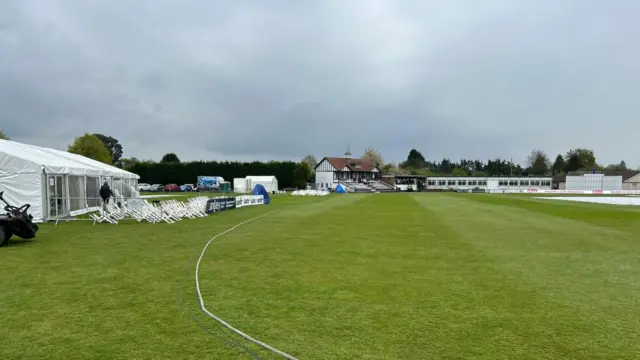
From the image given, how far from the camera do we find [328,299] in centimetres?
637

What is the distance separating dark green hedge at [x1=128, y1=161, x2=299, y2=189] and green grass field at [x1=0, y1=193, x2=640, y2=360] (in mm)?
68575

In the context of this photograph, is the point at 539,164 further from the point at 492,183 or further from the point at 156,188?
the point at 156,188

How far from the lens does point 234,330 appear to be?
5.01m

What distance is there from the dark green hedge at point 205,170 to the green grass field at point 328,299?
6857 centimetres

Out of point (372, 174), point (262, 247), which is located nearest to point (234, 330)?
point (262, 247)

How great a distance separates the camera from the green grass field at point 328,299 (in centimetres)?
459

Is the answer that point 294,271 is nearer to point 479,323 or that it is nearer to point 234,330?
point 234,330

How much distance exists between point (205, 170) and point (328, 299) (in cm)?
7857

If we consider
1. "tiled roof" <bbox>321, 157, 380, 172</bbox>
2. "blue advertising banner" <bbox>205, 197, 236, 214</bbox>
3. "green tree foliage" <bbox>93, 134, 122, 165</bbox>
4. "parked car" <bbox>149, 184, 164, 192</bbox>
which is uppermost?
"green tree foliage" <bbox>93, 134, 122, 165</bbox>

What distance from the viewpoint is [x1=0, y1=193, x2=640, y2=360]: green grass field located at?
459 cm

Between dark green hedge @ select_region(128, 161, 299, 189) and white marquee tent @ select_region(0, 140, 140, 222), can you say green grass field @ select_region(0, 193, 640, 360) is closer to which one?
white marquee tent @ select_region(0, 140, 140, 222)

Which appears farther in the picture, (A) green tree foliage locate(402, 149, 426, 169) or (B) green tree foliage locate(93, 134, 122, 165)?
(A) green tree foliage locate(402, 149, 426, 169)

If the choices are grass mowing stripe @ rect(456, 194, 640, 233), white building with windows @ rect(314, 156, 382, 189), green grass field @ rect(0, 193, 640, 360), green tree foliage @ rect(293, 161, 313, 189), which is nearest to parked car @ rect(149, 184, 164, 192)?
green tree foliage @ rect(293, 161, 313, 189)

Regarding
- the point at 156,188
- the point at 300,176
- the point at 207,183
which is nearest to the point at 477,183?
the point at 300,176
